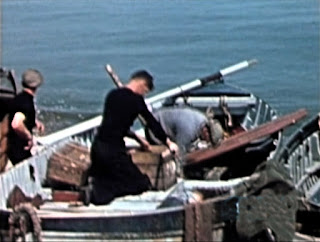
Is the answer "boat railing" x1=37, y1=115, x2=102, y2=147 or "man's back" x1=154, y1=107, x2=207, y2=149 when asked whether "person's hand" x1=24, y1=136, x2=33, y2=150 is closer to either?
"boat railing" x1=37, y1=115, x2=102, y2=147

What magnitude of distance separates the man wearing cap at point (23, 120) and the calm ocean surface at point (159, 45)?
17.7 feet

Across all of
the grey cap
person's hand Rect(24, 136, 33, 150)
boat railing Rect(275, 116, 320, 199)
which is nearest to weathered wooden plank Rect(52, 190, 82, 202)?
person's hand Rect(24, 136, 33, 150)

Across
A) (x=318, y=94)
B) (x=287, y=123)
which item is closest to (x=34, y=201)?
(x=287, y=123)

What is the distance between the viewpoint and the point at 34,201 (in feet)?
21.4

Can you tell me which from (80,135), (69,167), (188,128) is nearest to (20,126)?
(69,167)

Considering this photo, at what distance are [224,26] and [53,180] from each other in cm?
1065

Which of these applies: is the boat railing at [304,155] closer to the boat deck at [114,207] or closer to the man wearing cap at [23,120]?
the boat deck at [114,207]

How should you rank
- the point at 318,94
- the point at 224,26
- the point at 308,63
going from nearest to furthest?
the point at 318,94 → the point at 308,63 → the point at 224,26

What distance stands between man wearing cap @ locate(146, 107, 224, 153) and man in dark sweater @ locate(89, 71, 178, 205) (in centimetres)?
113

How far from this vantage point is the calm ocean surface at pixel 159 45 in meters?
14.0

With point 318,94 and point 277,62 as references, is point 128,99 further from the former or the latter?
point 277,62

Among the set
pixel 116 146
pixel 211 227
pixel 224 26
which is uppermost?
pixel 224 26

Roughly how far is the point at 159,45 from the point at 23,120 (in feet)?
32.9

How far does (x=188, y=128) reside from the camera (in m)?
7.80
